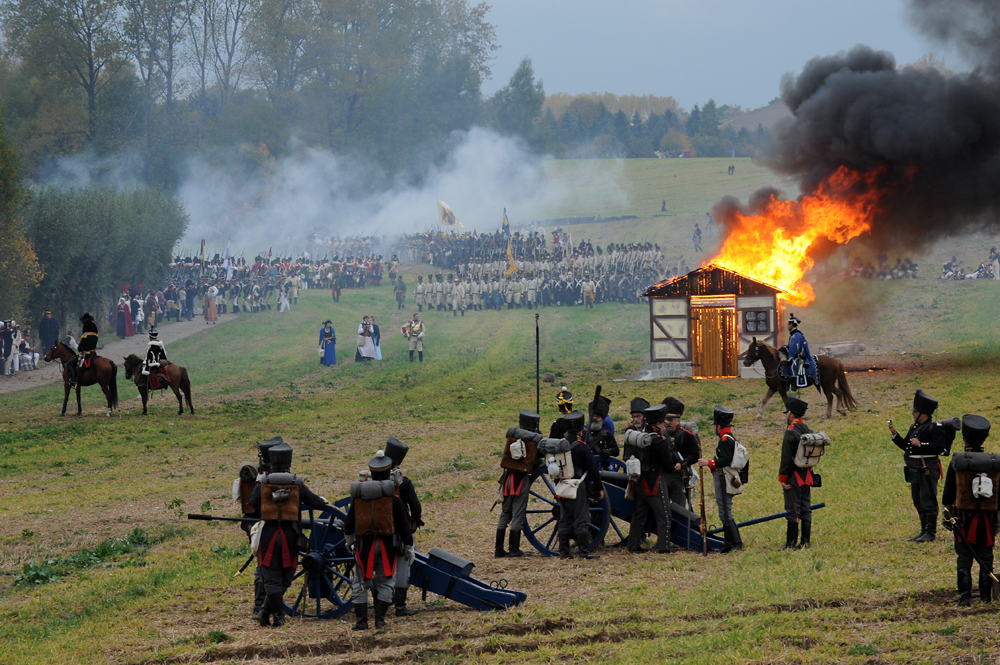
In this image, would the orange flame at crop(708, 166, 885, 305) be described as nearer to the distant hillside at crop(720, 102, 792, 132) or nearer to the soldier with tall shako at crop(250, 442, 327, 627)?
the soldier with tall shako at crop(250, 442, 327, 627)

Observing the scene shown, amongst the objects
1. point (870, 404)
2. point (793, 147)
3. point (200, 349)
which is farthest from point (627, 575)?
point (200, 349)

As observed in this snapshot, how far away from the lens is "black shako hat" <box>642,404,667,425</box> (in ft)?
38.4

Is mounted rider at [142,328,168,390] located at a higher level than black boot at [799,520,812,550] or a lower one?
higher

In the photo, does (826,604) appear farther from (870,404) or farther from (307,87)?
(307,87)

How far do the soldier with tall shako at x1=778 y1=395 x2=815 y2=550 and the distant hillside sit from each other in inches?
5476

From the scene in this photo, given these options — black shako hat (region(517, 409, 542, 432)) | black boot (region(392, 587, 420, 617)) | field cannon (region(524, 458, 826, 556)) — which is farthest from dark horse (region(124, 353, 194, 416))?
black boot (region(392, 587, 420, 617))

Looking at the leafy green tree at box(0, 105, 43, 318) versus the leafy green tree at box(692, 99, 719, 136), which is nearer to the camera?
the leafy green tree at box(0, 105, 43, 318)

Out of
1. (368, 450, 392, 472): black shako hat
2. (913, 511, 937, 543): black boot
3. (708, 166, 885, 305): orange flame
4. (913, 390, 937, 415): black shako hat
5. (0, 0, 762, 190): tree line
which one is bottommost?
(913, 511, 937, 543): black boot

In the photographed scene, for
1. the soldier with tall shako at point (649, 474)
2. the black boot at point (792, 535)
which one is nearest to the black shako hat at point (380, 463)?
the soldier with tall shako at point (649, 474)

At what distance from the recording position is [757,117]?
158125 millimetres

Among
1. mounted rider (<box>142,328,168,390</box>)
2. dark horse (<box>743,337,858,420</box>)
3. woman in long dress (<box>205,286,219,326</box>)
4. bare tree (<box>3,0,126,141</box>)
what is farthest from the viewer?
bare tree (<box>3,0,126,141</box>)

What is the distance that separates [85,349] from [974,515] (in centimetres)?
2275

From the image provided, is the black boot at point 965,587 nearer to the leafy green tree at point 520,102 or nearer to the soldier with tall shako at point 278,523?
the soldier with tall shako at point 278,523

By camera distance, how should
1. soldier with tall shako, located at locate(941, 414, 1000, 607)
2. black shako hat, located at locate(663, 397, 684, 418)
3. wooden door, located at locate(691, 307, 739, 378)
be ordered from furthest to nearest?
wooden door, located at locate(691, 307, 739, 378) → black shako hat, located at locate(663, 397, 684, 418) → soldier with tall shako, located at locate(941, 414, 1000, 607)
